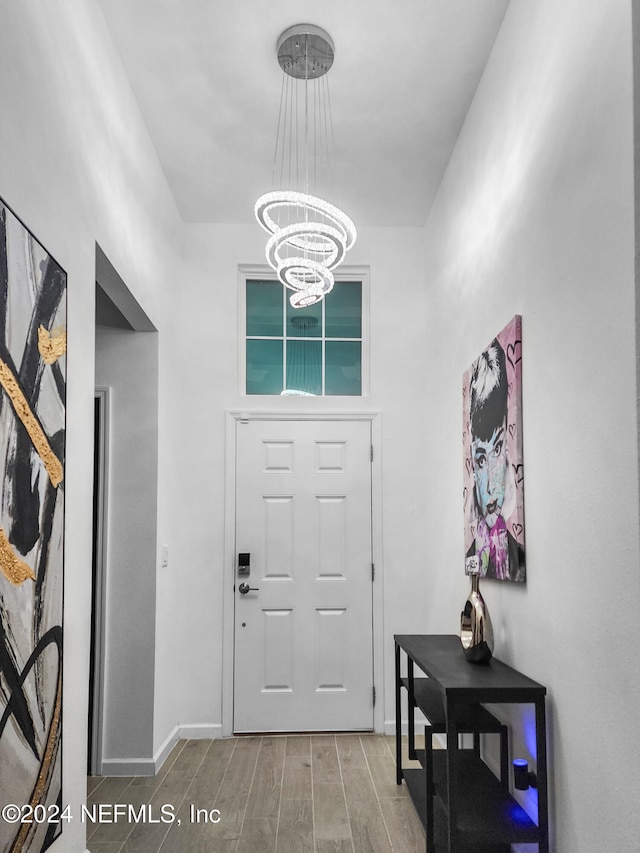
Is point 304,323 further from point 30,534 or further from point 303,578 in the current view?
point 30,534

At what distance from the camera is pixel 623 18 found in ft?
6.27

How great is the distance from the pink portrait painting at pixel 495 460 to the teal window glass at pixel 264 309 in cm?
180

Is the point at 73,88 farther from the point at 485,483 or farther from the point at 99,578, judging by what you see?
the point at 99,578

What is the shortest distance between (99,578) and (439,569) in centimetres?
191

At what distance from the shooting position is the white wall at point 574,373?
188cm

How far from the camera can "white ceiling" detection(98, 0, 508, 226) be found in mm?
3016

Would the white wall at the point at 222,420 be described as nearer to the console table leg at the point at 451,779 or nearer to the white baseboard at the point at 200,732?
the white baseboard at the point at 200,732

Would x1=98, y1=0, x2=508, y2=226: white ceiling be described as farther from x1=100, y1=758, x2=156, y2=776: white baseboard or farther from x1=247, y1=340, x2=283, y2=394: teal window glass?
x1=100, y1=758, x2=156, y2=776: white baseboard

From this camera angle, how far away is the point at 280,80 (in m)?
3.45

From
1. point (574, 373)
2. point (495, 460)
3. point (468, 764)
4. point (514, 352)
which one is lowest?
point (468, 764)

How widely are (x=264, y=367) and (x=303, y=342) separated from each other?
320mm

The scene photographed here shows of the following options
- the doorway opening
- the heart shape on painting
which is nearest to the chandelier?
the heart shape on painting

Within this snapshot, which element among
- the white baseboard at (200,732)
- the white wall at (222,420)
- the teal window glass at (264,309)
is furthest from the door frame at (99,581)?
the teal window glass at (264,309)

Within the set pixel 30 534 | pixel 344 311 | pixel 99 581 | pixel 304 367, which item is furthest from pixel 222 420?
pixel 30 534
